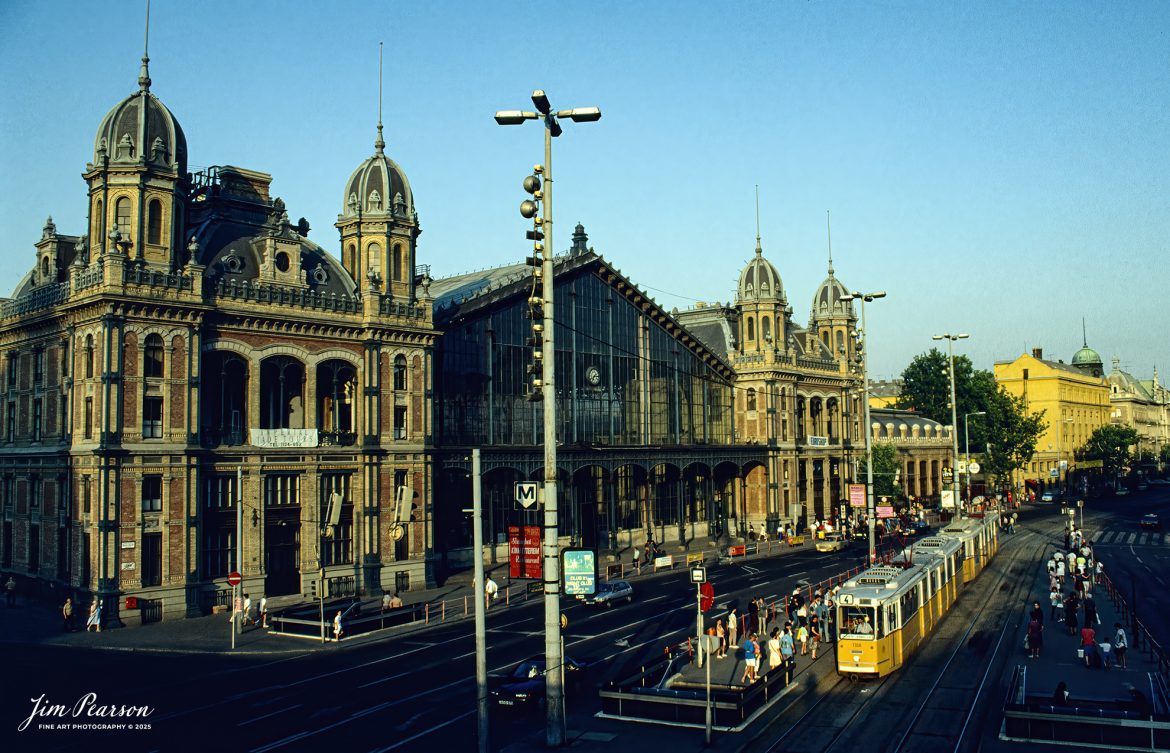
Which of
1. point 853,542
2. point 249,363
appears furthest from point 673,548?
point 249,363

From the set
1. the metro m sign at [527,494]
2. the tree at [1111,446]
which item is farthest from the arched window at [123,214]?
the tree at [1111,446]

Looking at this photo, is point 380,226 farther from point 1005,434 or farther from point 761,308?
point 1005,434

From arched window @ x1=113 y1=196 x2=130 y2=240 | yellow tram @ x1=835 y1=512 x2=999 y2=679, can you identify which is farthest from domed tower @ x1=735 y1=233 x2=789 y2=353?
arched window @ x1=113 y1=196 x2=130 y2=240

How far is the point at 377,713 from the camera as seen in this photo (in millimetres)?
27953

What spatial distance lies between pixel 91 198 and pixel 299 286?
1050cm

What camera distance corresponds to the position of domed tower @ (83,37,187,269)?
1807 inches

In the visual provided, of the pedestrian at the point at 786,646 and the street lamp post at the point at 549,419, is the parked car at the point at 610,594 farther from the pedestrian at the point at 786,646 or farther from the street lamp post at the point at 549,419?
the street lamp post at the point at 549,419

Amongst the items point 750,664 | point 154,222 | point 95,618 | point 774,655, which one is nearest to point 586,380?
point 154,222

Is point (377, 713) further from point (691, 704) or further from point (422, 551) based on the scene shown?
point (422, 551)

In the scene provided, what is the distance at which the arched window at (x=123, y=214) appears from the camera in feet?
151

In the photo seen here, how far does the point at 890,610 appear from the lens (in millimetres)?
31594

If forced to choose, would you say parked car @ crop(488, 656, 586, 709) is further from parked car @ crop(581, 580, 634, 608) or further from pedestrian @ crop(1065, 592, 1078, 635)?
pedestrian @ crop(1065, 592, 1078, 635)

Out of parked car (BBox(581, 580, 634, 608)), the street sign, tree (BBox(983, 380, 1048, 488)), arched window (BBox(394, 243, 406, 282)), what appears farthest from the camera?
tree (BBox(983, 380, 1048, 488))

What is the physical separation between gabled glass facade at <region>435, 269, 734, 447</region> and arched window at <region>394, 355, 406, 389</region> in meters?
5.18
